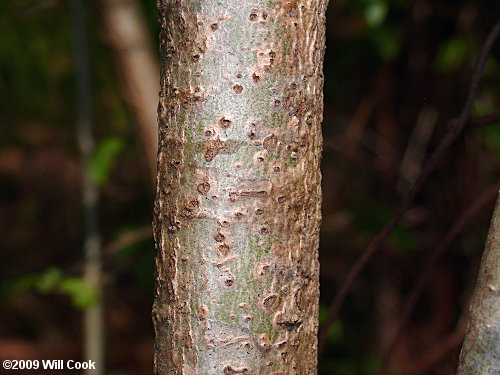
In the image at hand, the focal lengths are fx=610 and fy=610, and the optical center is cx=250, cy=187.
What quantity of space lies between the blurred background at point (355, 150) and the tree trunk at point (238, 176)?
3.04 ft

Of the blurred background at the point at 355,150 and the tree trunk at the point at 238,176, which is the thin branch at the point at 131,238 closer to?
the blurred background at the point at 355,150

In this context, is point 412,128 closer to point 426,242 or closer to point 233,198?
point 426,242

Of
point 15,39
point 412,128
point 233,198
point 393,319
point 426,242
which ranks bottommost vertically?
point 393,319

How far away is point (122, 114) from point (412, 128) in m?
1.12

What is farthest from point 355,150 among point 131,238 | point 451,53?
point 131,238

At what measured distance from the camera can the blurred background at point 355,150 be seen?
185 centimetres

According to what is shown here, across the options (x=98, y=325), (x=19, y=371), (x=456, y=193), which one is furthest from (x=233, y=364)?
(x=19, y=371)

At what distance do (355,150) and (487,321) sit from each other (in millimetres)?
1885

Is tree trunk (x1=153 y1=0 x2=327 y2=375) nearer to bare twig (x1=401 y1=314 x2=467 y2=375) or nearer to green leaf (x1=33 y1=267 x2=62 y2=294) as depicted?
green leaf (x1=33 y1=267 x2=62 y2=294)

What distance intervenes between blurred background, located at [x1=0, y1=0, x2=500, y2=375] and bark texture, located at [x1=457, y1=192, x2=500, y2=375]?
0.96 m

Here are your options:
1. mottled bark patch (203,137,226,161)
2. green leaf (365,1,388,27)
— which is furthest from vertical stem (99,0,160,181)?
mottled bark patch (203,137,226,161)

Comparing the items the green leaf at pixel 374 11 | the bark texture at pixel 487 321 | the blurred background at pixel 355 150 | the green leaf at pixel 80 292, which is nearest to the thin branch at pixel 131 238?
the blurred background at pixel 355 150

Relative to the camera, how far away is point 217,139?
0.62m

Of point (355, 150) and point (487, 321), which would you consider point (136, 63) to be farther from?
point (487, 321)
